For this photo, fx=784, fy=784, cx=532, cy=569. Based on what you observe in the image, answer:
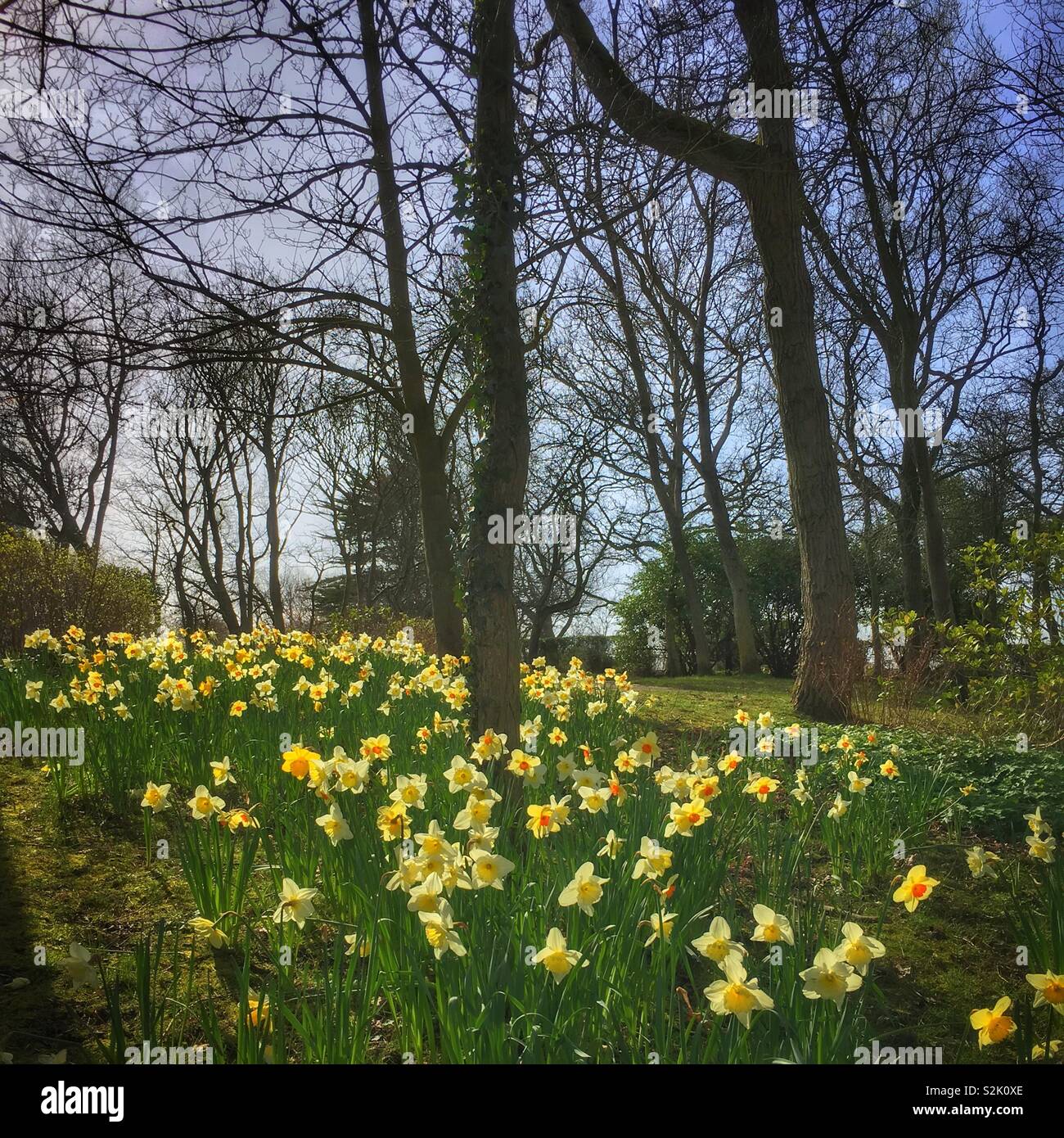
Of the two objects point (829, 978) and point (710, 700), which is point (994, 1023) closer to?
point (829, 978)

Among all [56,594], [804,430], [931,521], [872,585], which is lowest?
[872,585]

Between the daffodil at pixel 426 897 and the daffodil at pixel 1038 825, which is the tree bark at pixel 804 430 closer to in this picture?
the daffodil at pixel 1038 825

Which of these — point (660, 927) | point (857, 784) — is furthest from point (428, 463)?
point (660, 927)

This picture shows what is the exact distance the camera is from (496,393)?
3930 mm

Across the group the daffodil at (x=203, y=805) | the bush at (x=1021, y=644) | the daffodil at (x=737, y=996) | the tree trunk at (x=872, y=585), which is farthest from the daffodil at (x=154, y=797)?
the tree trunk at (x=872, y=585)

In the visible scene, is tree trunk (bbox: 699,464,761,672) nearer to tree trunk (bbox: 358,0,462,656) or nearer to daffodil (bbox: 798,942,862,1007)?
tree trunk (bbox: 358,0,462,656)

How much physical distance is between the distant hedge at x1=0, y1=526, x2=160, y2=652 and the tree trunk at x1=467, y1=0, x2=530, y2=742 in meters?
7.28

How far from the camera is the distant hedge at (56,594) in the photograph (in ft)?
28.8

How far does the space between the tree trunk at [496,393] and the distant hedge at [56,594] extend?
23.9ft

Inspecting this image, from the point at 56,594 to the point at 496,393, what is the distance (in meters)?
→ 7.51

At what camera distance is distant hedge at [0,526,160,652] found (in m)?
8.78

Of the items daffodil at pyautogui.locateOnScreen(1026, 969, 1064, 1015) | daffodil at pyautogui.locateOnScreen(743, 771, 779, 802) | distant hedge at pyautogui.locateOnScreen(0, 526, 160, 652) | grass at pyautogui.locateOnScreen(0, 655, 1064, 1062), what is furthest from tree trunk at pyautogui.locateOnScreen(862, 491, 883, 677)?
distant hedge at pyautogui.locateOnScreen(0, 526, 160, 652)

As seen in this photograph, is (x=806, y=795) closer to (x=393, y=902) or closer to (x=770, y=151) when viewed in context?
(x=393, y=902)

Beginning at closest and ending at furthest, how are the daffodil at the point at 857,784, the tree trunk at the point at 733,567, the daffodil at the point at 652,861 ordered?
the daffodil at the point at 652,861 < the daffodil at the point at 857,784 < the tree trunk at the point at 733,567
